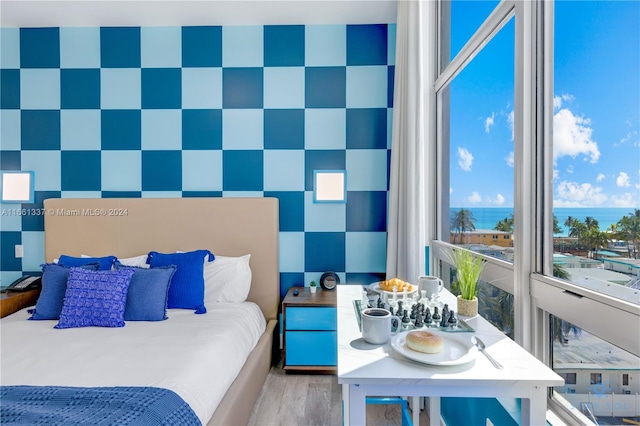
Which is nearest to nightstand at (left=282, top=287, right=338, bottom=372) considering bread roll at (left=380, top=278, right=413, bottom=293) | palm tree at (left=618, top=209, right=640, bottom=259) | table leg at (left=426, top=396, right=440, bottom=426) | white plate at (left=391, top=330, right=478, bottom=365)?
bread roll at (left=380, top=278, right=413, bottom=293)

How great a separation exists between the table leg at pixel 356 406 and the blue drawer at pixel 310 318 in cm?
163

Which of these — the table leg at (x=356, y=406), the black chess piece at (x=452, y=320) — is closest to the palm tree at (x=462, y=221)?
the black chess piece at (x=452, y=320)

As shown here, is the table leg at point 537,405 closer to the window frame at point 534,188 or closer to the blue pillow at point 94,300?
the window frame at point 534,188

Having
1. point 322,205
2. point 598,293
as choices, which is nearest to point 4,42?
point 322,205

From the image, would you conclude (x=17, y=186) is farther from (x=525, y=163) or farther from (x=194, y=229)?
(x=525, y=163)

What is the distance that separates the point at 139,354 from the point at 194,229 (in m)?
1.35

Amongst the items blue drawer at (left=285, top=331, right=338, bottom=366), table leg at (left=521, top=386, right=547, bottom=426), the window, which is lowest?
blue drawer at (left=285, top=331, right=338, bottom=366)

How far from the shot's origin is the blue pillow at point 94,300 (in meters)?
2.05

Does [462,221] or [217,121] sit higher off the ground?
[217,121]

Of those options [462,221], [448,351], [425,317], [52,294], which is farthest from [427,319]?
[52,294]

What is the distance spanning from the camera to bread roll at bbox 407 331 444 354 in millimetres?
1055

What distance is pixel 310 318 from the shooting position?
261 centimetres

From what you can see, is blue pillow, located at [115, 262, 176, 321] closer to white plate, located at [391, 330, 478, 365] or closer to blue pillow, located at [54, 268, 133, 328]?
blue pillow, located at [54, 268, 133, 328]

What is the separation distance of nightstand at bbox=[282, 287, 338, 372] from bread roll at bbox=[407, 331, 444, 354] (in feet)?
5.07
